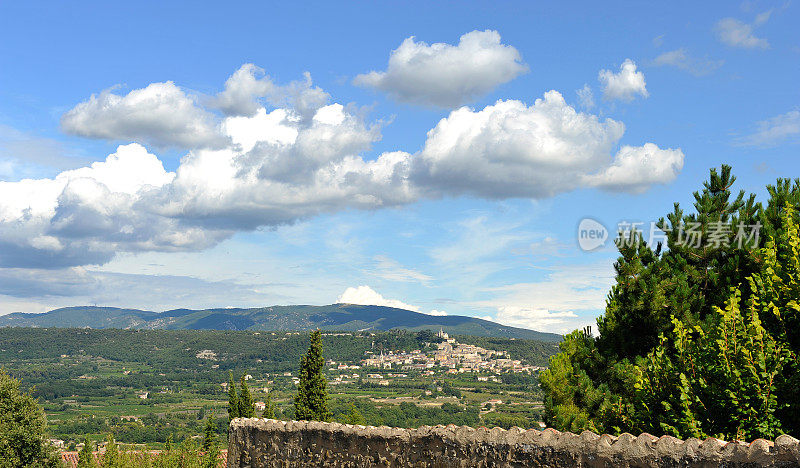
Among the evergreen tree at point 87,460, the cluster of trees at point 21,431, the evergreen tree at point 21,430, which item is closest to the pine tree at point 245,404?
the evergreen tree at point 87,460

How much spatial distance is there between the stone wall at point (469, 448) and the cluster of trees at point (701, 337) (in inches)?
138

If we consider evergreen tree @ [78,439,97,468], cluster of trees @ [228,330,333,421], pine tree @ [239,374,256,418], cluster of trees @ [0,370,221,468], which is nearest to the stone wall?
cluster of trees @ [0,370,221,468]

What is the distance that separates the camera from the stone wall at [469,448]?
6.22 m

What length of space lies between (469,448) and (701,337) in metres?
6.16

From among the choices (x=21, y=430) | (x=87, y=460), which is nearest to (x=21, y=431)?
(x=21, y=430)

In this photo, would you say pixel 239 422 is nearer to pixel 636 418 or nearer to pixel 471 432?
pixel 471 432

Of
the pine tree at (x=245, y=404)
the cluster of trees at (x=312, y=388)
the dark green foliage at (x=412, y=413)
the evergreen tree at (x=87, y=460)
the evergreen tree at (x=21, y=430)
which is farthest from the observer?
the dark green foliage at (x=412, y=413)

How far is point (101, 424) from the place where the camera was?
116812mm

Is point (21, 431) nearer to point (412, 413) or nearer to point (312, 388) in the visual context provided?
point (312, 388)

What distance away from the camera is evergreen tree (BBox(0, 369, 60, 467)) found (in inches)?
855

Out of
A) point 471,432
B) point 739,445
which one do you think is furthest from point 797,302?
point 471,432

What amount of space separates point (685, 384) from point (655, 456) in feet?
13.4

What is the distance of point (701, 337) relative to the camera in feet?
38.2

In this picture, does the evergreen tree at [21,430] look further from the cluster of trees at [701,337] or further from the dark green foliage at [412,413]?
the dark green foliage at [412,413]
